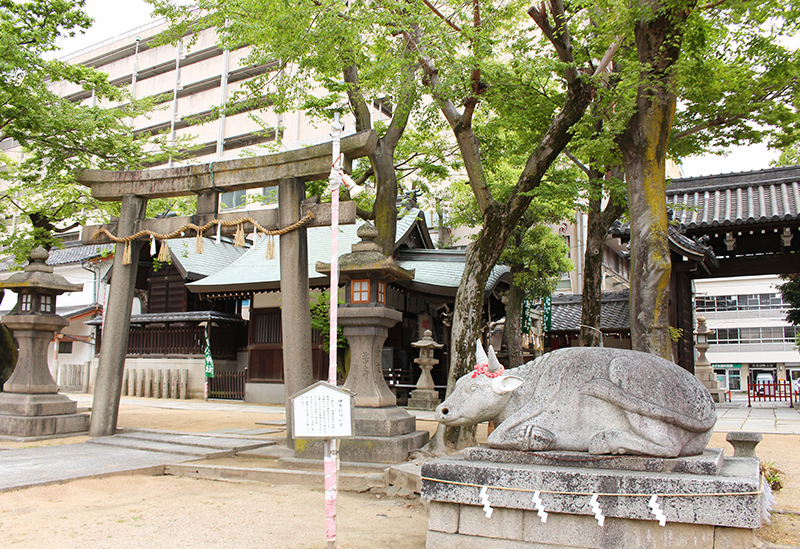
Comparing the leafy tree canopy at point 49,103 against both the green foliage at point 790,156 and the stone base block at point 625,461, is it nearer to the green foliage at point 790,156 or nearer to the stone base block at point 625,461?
the stone base block at point 625,461

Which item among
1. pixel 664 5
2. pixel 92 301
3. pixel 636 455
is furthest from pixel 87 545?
pixel 92 301

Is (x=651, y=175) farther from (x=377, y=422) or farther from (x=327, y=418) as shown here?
(x=327, y=418)

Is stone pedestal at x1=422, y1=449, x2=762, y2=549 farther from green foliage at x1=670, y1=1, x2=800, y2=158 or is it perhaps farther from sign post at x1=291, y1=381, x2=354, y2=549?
green foliage at x1=670, y1=1, x2=800, y2=158

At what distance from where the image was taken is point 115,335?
10312mm

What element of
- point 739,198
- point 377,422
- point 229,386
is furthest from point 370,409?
point 229,386

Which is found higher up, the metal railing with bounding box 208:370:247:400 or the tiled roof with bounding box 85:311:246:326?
the tiled roof with bounding box 85:311:246:326

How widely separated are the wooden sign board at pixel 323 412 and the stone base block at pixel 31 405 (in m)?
8.25

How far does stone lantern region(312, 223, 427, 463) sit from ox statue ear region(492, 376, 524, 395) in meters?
3.40

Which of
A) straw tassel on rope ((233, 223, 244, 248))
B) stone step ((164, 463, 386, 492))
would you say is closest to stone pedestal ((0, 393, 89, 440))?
stone step ((164, 463, 386, 492))

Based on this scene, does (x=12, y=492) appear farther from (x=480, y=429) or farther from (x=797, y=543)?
(x=480, y=429)

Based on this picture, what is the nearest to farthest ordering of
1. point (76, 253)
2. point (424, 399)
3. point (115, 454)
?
point (115, 454) < point (424, 399) < point (76, 253)

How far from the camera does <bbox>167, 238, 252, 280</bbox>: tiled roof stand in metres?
22.2

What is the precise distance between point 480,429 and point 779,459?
563 cm

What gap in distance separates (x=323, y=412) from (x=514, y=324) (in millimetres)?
14040
